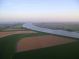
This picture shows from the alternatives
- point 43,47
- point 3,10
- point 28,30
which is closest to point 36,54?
point 43,47

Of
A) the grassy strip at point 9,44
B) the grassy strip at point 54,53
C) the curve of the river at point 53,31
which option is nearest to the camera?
the grassy strip at point 54,53

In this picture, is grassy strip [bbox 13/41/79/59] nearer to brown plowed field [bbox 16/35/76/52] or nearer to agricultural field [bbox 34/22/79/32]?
brown plowed field [bbox 16/35/76/52]

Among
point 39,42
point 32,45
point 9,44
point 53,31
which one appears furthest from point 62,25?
point 9,44

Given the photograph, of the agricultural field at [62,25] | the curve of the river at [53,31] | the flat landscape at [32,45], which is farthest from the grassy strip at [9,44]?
the agricultural field at [62,25]

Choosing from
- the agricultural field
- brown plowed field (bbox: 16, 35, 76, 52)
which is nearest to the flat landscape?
brown plowed field (bbox: 16, 35, 76, 52)

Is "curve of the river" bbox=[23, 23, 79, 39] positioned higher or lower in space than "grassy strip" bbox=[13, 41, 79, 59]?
higher

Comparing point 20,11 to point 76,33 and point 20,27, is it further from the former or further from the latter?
point 76,33

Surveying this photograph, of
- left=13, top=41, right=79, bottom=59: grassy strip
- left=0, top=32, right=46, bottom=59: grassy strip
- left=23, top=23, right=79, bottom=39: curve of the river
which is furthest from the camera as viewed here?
left=23, top=23, right=79, bottom=39: curve of the river

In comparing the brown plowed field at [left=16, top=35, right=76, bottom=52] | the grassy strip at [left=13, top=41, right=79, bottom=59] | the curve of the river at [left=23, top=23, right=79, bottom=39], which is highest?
the curve of the river at [left=23, top=23, right=79, bottom=39]

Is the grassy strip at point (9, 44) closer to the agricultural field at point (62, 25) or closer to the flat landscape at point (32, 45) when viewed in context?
the flat landscape at point (32, 45)
